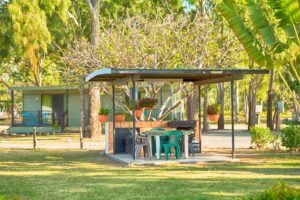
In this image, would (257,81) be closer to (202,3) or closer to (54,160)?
(202,3)

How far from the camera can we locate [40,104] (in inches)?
1469

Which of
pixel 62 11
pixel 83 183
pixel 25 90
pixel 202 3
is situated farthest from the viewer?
pixel 25 90

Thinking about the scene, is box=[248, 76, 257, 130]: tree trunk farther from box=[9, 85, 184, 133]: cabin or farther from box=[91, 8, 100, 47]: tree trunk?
box=[91, 8, 100, 47]: tree trunk

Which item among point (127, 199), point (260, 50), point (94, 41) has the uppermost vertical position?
point (94, 41)

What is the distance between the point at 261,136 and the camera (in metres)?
19.2

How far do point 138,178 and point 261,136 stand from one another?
8.22 metres

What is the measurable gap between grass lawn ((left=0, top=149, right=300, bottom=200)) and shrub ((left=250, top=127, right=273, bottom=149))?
7.26 ft

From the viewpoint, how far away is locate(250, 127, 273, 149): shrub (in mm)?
19031

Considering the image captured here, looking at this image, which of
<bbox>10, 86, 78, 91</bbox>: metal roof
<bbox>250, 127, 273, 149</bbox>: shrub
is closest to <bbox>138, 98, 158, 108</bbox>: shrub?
<bbox>250, 127, 273, 149</bbox>: shrub

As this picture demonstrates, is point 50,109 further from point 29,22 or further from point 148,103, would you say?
point 148,103

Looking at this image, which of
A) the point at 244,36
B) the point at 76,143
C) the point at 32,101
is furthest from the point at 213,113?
the point at 32,101

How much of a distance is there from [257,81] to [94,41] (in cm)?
1368

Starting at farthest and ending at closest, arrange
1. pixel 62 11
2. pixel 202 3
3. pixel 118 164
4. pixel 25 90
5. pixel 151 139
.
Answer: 1. pixel 25 90
2. pixel 62 11
3. pixel 202 3
4. pixel 151 139
5. pixel 118 164

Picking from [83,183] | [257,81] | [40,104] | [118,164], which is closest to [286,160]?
[118,164]
